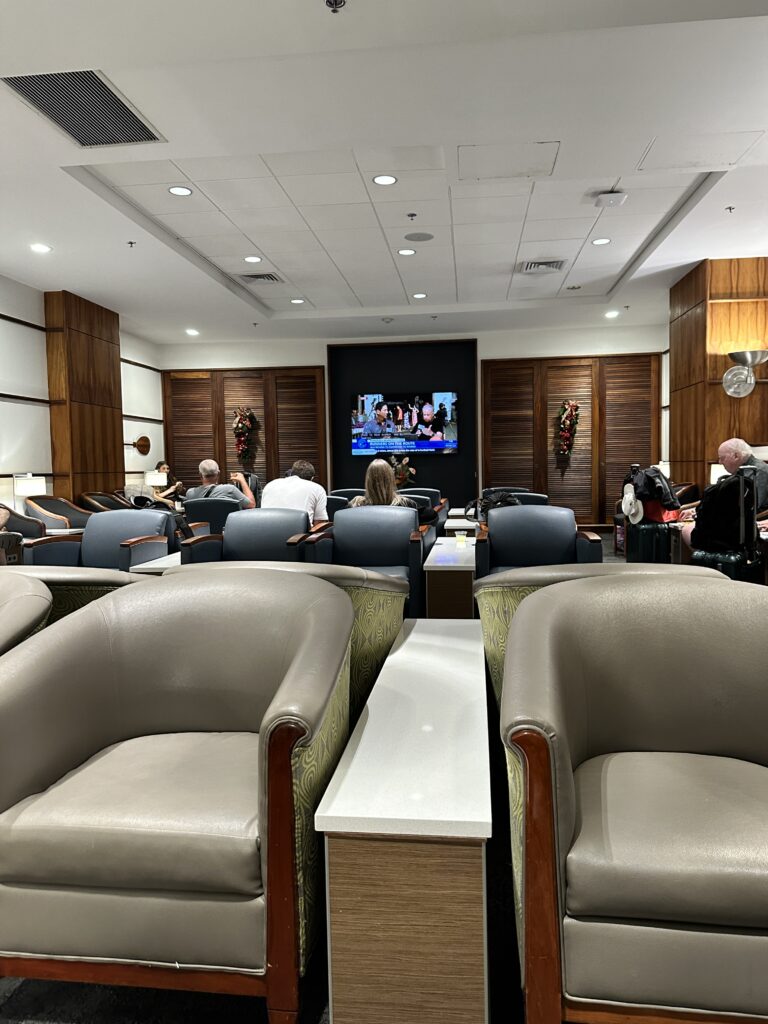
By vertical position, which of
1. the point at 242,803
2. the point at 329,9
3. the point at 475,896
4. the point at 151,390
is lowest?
the point at 475,896

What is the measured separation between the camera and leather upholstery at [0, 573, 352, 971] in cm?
141

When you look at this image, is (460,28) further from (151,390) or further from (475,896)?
(151,390)

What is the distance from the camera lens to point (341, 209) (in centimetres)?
594

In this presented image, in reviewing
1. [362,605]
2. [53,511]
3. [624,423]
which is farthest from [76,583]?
[624,423]

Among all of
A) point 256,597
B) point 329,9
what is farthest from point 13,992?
point 329,9

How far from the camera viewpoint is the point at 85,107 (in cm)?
402

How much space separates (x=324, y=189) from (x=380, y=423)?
6.08 metres

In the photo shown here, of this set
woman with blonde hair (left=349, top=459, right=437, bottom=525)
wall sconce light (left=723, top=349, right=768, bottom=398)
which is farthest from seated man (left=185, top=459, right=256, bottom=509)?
wall sconce light (left=723, top=349, right=768, bottom=398)

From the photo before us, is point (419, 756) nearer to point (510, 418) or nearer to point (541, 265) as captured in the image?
point (541, 265)

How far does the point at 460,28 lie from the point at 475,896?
345 cm

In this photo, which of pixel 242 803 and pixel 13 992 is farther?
pixel 13 992

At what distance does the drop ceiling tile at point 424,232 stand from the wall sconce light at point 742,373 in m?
3.09

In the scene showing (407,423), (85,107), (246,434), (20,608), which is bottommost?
(20,608)

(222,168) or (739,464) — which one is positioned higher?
(222,168)
